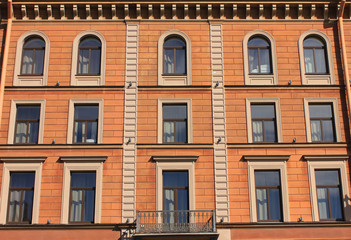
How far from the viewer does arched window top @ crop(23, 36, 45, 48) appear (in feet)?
77.8

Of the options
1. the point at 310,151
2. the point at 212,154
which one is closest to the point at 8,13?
the point at 212,154

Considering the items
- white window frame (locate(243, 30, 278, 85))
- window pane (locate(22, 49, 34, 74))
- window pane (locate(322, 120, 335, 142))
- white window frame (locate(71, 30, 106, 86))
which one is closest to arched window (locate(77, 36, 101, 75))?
white window frame (locate(71, 30, 106, 86))

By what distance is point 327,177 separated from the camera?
21547mm

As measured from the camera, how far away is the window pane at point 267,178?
21.4m

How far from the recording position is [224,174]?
2128cm

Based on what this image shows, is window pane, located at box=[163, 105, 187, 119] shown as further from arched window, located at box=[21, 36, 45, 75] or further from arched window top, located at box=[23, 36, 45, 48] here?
arched window top, located at box=[23, 36, 45, 48]

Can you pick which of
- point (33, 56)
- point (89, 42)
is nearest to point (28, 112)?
point (33, 56)

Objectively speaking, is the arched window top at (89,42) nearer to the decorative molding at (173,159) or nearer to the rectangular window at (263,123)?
the decorative molding at (173,159)

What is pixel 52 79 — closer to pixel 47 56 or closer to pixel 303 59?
pixel 47 56

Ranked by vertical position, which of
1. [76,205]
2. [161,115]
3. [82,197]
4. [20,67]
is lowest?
[76,205]

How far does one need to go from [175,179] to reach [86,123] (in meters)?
4.86

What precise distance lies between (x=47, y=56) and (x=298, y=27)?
12.3 meters

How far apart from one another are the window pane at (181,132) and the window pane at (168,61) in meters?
2.79

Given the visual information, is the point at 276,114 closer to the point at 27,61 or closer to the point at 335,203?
the point at 335,203
